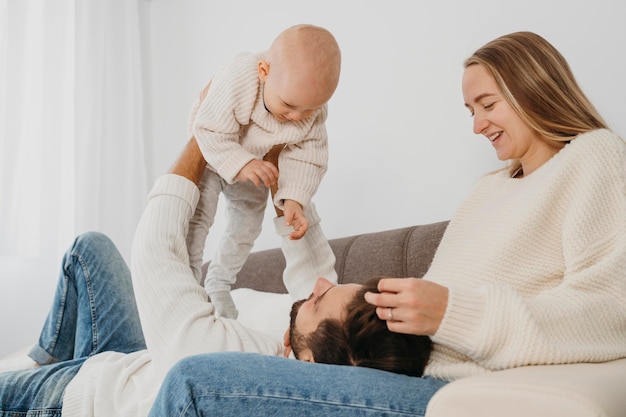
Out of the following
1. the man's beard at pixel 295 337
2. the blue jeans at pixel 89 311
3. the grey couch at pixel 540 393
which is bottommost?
the blue jeans at pixel 89 311

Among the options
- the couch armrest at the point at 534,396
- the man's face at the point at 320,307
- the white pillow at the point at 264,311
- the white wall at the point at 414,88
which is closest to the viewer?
the couch armrest at the point at 534,396

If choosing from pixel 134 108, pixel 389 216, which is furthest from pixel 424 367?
pixel 134 108

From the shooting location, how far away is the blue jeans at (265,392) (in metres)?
0.82

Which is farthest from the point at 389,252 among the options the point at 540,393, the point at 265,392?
the point at 540,393

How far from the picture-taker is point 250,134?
156 centimetres

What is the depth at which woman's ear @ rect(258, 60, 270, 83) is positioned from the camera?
1.48 metres

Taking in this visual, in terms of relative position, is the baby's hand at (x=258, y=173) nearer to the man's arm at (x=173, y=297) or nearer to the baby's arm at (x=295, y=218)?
the baby's arm at (x=295, y=218)

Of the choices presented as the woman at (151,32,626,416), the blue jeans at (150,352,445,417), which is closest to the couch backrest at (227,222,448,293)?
the woman at (151,32,626,416)

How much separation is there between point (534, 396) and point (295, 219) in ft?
2.99

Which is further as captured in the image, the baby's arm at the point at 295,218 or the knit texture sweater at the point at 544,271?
the baby's arm at the point at 295,218

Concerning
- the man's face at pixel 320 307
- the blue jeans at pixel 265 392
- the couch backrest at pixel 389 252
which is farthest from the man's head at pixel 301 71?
the blue jeans at pixel 265 392

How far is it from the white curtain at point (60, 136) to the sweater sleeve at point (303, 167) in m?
1.76

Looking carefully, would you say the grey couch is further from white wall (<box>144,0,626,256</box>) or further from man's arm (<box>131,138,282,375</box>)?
white wall (<box>144,0,626,256</box>)

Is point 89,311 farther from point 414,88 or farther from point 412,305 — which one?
point 414,88
